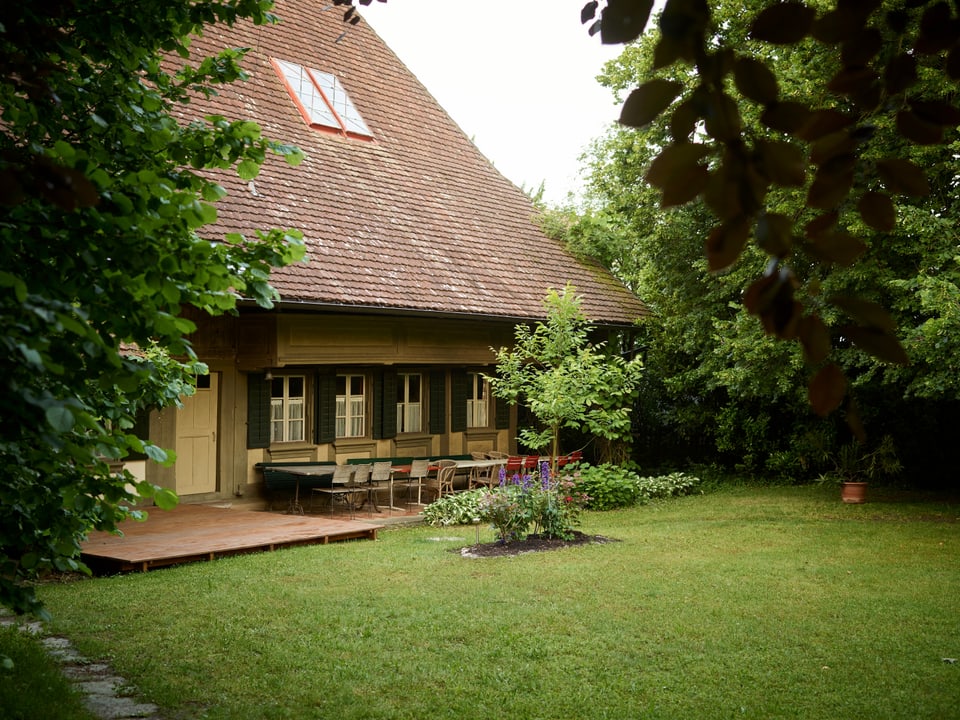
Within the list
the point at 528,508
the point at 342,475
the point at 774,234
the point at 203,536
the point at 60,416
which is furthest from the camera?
the point at 342,475

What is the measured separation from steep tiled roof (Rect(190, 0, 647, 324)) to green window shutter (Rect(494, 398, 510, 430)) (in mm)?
2479

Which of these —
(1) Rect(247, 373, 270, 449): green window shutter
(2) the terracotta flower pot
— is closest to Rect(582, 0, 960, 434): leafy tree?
(1) Rect(247, 373, 270, 449): green window shutter

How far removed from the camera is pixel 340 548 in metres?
11.5

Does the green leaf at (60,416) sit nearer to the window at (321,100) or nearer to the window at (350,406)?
the window at (350,406)

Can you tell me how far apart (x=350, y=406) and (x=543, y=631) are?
29.7 ft

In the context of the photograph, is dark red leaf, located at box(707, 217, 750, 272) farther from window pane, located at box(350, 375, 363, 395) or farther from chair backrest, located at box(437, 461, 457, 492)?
window pane, located at box(350, 375, 363, 395)

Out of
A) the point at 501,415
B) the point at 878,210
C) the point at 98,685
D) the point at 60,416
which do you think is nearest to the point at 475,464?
the point at 501,415

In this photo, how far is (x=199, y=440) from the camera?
45.6ft

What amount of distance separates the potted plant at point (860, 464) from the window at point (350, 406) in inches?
330

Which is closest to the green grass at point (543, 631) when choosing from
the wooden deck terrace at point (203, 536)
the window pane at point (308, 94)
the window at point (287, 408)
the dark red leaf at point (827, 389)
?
the wooden deck terrace at point (203, 536)

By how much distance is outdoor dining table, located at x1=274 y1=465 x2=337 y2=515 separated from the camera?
13.9 meters

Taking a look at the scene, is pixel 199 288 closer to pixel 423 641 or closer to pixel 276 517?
pixel 423 641

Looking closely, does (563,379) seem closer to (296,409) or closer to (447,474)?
(447,474)

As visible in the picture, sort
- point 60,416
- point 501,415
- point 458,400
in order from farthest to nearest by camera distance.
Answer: point 501,415 → point 458,400 → point 60,416
